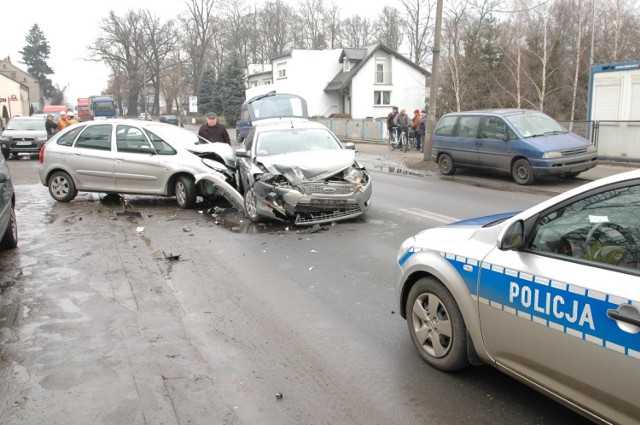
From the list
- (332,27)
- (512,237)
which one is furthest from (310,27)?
(512,237)

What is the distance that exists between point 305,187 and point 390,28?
72561 millimetres

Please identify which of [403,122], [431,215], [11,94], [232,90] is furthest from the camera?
[11,94]

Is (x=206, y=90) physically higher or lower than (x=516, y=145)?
higher

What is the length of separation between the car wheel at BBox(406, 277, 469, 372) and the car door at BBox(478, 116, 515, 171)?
35.1ft

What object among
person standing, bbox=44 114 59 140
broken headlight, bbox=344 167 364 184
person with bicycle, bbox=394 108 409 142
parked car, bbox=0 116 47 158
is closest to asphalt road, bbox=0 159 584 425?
broken headlight, bbox=344 167 364 184

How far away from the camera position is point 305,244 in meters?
8.02

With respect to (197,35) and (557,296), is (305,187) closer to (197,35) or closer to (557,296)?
(557,296)

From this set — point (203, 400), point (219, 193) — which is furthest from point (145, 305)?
point (219, 193)

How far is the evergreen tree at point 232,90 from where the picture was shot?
6506 centimetres

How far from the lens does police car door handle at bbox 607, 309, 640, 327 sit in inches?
97.7

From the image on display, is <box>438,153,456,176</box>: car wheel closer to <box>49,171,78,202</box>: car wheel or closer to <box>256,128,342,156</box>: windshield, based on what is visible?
<box>256,128,342,156</box>: windshield

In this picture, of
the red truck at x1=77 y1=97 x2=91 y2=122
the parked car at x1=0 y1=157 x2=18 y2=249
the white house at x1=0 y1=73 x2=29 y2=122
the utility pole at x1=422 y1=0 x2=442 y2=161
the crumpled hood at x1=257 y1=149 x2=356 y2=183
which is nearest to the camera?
the parked car at x1=0 y1=157 x2=18 y2=249

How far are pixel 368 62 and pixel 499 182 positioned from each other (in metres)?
41.5

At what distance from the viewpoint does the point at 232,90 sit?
65.4 m
